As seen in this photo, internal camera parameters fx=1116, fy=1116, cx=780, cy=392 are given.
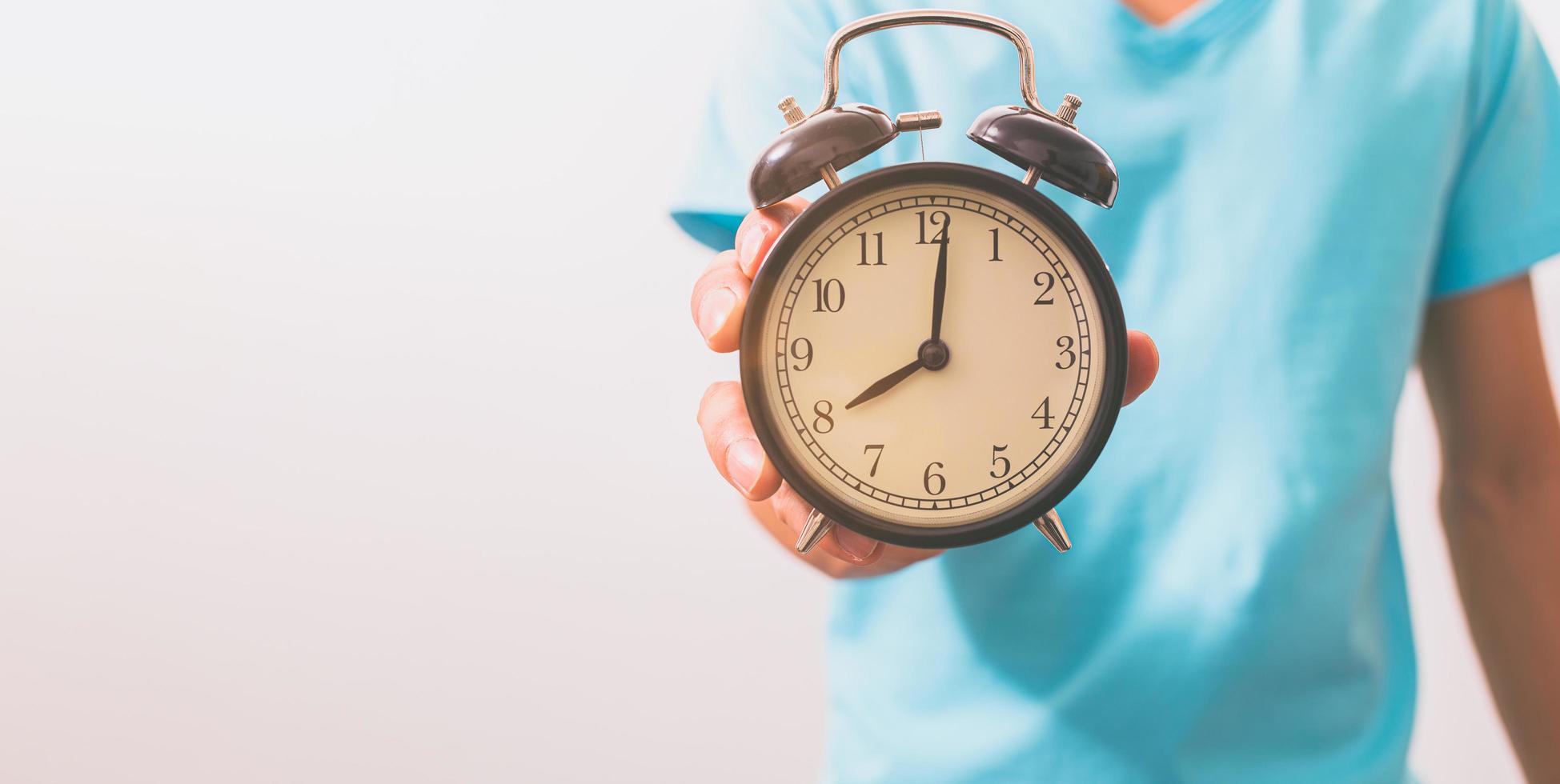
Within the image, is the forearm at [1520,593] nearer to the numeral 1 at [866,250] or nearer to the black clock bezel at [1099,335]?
the black clock bezel at [1099,335]

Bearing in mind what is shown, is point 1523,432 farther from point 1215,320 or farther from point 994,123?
point 994,123

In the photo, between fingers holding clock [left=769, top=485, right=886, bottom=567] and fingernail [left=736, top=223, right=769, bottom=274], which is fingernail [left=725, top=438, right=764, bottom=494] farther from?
fingernail [left=736, top=223, right=769, bottom=274]

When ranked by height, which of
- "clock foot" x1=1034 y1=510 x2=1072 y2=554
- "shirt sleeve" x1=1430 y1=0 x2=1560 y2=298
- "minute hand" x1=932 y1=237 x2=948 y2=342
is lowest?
"shirt sleeve" x1=1430 y1=0 x2=1560 y2=298

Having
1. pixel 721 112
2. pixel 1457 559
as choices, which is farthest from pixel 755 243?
pixel 1457 559

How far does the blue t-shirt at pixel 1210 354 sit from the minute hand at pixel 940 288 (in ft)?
1.16

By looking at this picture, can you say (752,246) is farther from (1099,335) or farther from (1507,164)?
(1507,164)

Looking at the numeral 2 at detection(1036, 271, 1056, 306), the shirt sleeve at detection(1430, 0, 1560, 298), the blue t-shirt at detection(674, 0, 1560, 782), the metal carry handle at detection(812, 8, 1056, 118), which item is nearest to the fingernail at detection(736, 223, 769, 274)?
the metal carry handle at detection(812, 8, 1056, 118)

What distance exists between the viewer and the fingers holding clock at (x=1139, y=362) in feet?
2.92

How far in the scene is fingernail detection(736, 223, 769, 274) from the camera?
86cm

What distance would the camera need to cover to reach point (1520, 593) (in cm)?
129

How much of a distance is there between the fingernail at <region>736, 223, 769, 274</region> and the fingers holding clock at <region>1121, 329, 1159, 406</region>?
0.98 ft

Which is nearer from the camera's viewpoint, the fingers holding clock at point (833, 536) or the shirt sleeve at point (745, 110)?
the fingers holding clock at point (833, 536)

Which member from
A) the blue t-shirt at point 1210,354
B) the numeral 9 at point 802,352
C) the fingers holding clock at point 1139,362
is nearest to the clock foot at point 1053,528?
the fingers holding clock at point 1139,362

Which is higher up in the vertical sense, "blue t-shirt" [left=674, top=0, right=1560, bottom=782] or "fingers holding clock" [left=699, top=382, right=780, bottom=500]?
"fingers holding clock" [left=699, top=382, right=780, bottom=500]
